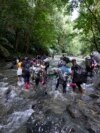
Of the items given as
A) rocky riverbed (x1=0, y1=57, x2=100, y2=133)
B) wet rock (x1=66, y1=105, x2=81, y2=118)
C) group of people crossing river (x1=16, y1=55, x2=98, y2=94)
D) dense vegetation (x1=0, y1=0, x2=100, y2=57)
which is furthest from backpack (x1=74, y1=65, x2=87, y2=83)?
dense vegetation (x1=0, y1=0, x2=100, y2=57)

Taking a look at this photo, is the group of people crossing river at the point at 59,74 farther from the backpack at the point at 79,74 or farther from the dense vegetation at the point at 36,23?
the dense vegetation at the point at 36,23

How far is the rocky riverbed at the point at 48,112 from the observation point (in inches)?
394

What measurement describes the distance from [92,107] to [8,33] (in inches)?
1257

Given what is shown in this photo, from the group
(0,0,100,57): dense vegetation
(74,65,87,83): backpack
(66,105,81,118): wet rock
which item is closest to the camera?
(66,105,81,118): wet rock

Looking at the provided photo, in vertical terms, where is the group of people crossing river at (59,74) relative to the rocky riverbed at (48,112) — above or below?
above

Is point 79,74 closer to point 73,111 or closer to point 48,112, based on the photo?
point 73,111

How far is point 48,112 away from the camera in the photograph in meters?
11.2

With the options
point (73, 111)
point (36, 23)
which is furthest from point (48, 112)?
point (36, 23)

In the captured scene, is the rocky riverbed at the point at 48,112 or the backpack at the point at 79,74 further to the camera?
the backpack at the point at 79,74

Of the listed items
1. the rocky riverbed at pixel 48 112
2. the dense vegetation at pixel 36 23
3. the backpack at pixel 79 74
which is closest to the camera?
the rocky riverbed at pixel 48 112

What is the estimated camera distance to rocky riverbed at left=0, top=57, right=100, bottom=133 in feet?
32.8

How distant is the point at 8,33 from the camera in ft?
141

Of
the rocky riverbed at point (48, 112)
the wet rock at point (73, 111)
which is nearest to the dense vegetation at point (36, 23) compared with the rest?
the rocky riverbed at point (48, 112)

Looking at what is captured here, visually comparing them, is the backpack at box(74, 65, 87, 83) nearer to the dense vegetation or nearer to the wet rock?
the wet rock
